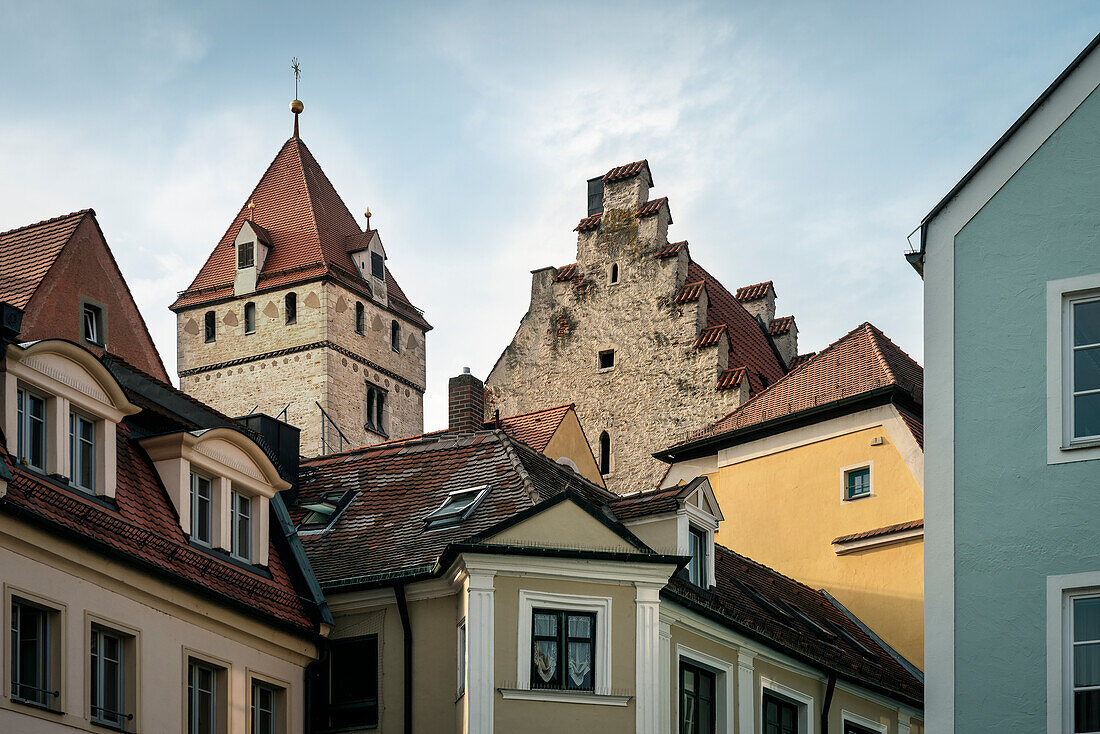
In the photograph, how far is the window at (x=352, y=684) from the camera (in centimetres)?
2375

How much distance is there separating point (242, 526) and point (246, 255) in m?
73.9

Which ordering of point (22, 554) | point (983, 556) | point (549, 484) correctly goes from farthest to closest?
point (549, 484), point (22, 554), point (983, 556)

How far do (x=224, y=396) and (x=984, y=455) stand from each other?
262 feet

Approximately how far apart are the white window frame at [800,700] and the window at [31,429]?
1143cm

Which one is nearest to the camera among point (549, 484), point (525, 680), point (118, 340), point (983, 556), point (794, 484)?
point (983, 556)

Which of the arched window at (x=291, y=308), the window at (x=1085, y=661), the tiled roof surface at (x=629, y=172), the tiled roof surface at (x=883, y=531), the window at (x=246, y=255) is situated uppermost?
the window at (x=246, y=255)

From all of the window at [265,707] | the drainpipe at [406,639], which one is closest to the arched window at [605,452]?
the drainpipe at [406,639]

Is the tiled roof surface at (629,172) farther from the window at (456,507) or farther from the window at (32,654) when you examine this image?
the window at (32,654)

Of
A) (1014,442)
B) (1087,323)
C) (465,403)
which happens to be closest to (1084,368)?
(1087,323)

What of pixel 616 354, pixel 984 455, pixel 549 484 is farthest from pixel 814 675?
pixel 616 354

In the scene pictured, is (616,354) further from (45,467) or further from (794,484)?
(45,467)

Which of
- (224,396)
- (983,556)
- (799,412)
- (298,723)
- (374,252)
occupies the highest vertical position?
(374,252)

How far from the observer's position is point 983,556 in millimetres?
15562

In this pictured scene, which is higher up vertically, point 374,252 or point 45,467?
point 374,252
